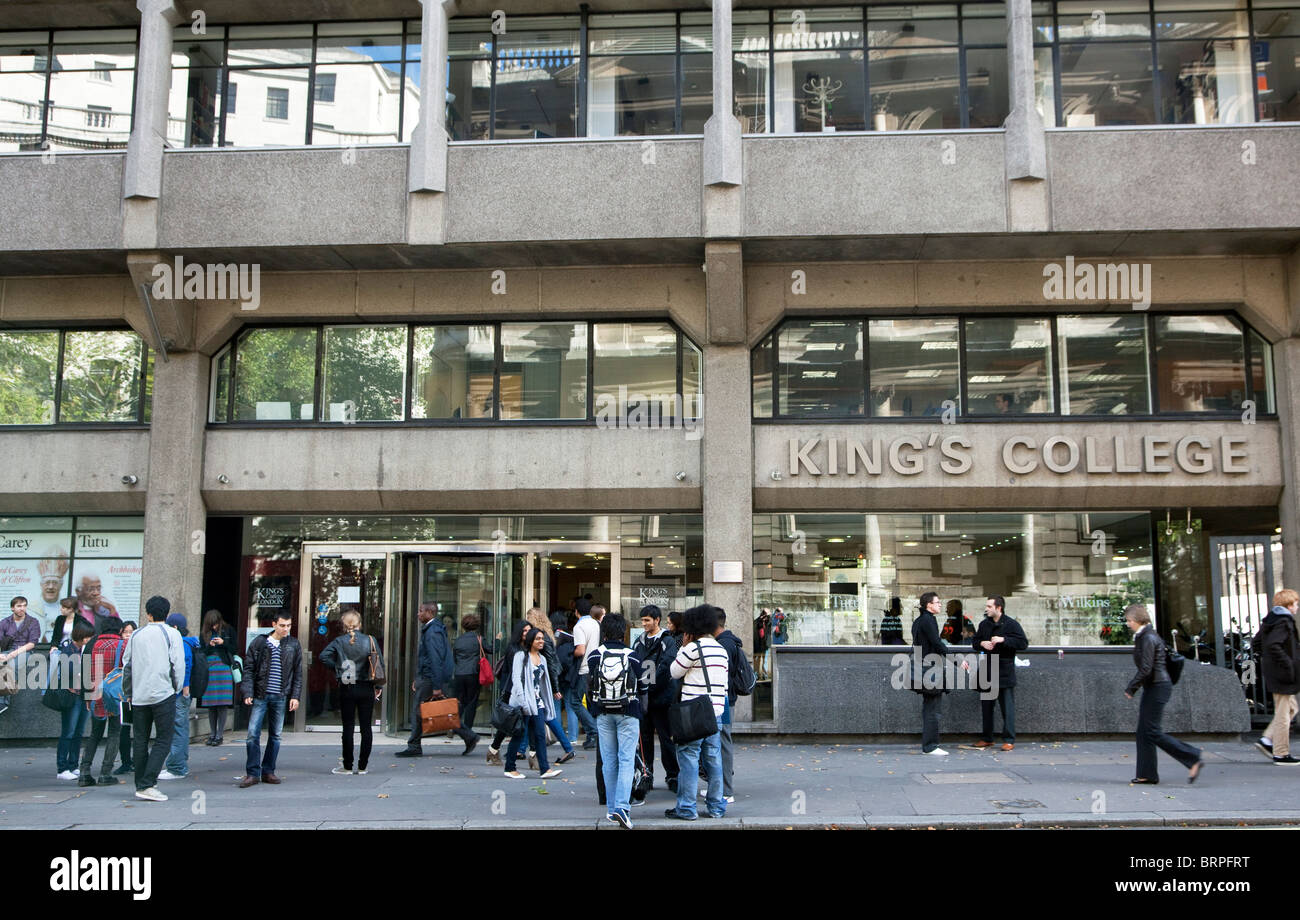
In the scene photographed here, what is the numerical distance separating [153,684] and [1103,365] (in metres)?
13.1

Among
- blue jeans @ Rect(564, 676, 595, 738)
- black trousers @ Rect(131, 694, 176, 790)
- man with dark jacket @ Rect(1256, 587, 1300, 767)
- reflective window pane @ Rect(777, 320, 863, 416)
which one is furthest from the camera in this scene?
reflective window pane @ Rect(777, 320, 863, 416)

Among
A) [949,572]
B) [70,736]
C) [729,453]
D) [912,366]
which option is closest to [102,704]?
[70,736]

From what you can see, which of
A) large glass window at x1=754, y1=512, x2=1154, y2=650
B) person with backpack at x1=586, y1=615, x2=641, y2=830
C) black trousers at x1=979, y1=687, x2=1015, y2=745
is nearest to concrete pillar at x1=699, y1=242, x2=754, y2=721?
large glass window at x1=754, y1=512, x2=1154, y2=650

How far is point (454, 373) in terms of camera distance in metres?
16.6

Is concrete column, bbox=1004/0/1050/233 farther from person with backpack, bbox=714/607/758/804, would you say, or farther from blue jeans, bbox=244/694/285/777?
blue jeans, bbox=244/694/285/777

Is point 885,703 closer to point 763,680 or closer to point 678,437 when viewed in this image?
point 763,680

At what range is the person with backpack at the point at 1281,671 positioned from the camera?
12.1 meters

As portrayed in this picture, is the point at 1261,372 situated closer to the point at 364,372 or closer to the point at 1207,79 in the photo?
the point at 1207,79

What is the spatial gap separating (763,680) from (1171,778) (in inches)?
222

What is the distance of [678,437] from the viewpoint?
52.7ft

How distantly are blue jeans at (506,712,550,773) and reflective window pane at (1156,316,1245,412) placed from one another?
9987mm

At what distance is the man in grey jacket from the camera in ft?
36.5

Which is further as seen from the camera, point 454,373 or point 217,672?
point 454,373

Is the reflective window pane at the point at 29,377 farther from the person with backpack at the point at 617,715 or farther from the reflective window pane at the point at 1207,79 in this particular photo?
the reflective window pane at the point at 1207,79
